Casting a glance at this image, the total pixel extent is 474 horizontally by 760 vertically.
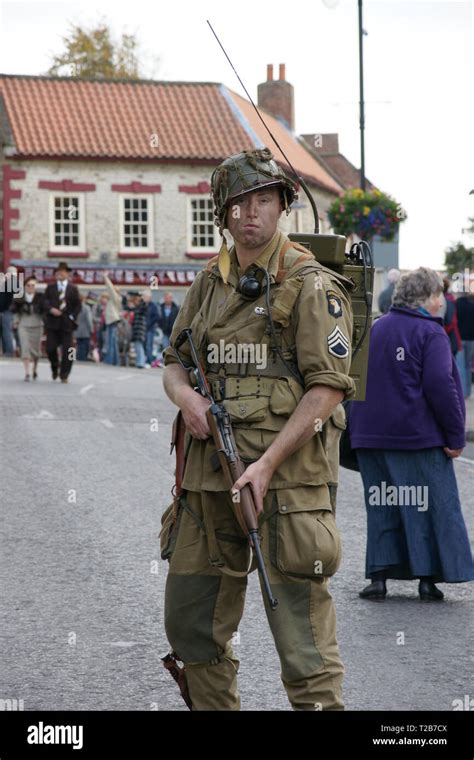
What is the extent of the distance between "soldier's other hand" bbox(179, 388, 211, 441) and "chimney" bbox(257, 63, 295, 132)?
183 ft

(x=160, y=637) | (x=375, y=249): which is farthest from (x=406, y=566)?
(x=375, y=249)

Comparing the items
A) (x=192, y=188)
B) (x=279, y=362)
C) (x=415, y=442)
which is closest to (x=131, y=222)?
(x=192, y=188)

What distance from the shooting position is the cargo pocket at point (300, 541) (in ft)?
12.9

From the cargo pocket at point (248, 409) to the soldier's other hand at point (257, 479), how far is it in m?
0.15

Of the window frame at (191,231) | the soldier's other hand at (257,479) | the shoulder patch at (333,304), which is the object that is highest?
the window frame at (191,231)

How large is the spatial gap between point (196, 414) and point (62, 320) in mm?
18562

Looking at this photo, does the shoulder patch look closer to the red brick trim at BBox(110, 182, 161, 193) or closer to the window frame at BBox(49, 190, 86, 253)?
the window frame at BBox(49, 190, 86, 253)

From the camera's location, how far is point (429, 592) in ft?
24.2

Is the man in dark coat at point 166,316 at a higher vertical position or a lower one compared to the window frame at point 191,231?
lower

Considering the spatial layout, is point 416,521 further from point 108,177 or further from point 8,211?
point 108,177

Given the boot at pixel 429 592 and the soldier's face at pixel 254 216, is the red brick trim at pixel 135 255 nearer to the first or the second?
the boot at pixel 429 592

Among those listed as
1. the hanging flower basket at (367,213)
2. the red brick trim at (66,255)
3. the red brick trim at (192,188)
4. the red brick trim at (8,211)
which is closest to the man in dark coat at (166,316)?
the hanging flower basket at (367,213)

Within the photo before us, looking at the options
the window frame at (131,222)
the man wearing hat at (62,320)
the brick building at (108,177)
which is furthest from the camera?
the window frame at (131,222)

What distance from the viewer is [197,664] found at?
4133 millimetres
